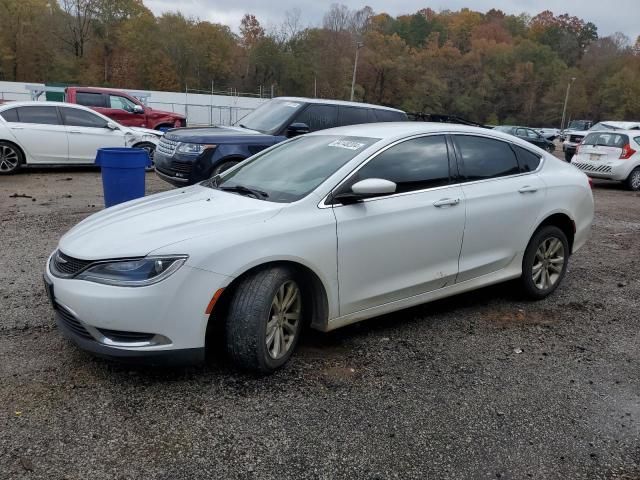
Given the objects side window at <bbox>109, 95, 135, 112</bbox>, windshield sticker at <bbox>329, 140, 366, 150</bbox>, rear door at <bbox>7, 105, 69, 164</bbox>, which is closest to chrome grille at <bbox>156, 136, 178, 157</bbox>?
rear door at <bbox>7, 105, 69, 164</bbox>

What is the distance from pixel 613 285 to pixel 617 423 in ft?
10.1

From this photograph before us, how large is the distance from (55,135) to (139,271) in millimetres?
9659

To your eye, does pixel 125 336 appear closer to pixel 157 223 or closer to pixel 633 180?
pixel 157 223

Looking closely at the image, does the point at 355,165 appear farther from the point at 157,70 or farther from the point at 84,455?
the point at 157,70

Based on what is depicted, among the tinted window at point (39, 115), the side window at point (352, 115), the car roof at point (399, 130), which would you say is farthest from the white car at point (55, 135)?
the car roof at point (399, 130)

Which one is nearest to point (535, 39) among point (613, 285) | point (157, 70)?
point (157, 70)

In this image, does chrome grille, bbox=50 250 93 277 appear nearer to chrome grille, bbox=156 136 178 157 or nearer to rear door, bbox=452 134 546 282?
rear door, bbox=452 134 546 282

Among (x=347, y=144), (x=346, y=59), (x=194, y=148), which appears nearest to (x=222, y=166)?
(x=194, y=148)

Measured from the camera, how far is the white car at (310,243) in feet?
10.2

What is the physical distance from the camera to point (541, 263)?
16.8ft

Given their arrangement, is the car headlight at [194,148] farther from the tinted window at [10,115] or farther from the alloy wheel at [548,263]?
the tinted window at [10,115]

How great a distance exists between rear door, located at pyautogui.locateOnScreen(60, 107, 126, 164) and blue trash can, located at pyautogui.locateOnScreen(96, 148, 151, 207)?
555 centimetres

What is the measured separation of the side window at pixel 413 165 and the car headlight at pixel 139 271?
1398mm

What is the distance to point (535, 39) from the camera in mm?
119312
